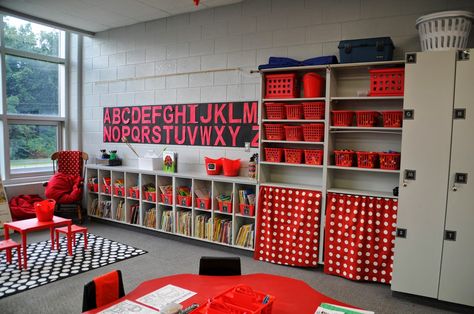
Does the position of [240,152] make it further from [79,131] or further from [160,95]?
[79,131]

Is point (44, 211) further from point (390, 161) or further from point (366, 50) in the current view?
point (366, 50)

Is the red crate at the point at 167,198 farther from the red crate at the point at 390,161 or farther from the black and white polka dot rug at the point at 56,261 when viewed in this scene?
the red crate at the point at 390,161

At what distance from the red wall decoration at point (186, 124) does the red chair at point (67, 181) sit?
0.62m

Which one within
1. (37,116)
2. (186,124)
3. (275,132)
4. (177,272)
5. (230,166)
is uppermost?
(37,116)

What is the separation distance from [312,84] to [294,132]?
56 cm

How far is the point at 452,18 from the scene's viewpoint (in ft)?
9.65

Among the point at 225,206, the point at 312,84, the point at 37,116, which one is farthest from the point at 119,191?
the point at 312,84

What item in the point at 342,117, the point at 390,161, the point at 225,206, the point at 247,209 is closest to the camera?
the point at 390,161

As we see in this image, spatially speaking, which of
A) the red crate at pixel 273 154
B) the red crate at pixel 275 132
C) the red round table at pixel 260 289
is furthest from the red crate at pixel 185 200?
the red round table at pixel 260 289

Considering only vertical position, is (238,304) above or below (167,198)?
above

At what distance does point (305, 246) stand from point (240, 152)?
4.91 ft

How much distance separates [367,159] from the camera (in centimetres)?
359

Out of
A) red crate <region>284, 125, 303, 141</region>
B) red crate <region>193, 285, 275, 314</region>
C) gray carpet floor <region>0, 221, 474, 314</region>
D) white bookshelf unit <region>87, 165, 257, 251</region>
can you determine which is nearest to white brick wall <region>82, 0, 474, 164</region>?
white bookshelf unit <region>87, 165, 257, 251</region>

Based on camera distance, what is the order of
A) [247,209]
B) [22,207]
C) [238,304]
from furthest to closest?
[22,207] → [247,209] → [238,304]
